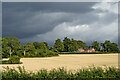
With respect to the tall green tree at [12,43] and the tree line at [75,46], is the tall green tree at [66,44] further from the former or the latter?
the tall green tree at [12,43]

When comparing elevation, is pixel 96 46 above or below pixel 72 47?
above

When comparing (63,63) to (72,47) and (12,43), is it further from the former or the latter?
(72,47)

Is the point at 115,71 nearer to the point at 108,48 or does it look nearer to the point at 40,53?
the point at 40,53

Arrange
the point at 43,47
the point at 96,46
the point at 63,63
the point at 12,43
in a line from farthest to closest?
the point at 96,46, the point at 43,47, the point at 12,43, the point at 63,63

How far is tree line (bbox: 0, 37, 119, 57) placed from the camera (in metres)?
29.3

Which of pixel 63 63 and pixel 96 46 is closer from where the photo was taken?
pixel 63 63

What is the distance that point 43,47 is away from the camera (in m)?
40.2

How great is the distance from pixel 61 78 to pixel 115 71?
9.61 feet

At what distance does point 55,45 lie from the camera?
5566cm

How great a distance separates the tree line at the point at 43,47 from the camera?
2927 centimetres

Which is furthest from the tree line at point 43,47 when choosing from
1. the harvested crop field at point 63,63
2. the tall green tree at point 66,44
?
the harvested crop field at point 63,63

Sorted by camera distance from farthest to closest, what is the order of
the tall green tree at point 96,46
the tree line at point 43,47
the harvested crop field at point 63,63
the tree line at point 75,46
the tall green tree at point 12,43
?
the tall green tree at point 96,46, the tree line at point 75,46, the tall green tree at point 12,43, the tree line at point 43,47, the harvested crop field at point 63,63

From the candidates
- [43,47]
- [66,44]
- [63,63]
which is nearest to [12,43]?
[43,47]

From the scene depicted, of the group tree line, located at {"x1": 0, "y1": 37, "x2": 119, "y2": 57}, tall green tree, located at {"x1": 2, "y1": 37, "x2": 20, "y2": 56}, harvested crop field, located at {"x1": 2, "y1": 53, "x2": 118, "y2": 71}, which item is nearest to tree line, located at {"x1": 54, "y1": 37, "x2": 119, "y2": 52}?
tree line, located at {"x1": 0, "y1": 37, "x2": 119, "y2": 57}
